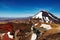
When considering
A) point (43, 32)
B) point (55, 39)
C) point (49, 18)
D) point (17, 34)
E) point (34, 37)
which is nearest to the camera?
point (55, 39)

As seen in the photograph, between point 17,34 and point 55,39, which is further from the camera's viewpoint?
point 17,34

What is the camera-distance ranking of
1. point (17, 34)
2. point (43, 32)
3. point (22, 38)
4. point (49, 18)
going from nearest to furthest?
point (43, 32), point (22, 38), point (17, 34), point (49, 18)

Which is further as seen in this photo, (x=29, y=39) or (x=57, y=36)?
(x=29, y=39)

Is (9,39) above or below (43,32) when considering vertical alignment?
below

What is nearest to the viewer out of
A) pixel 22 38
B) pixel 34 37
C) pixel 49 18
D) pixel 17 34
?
pixel 34 37

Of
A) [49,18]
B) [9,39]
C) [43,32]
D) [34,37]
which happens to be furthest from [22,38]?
[49,18]

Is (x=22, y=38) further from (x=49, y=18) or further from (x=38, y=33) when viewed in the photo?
(x=49, y=18)

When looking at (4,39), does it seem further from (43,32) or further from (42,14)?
(42,14)

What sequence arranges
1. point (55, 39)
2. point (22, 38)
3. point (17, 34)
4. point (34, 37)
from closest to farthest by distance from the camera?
point (55, 39), point (34, 37), point (22, 38), point (17, 34)

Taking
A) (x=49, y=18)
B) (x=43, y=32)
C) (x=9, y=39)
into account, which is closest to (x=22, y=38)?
(x=9, y=39)
